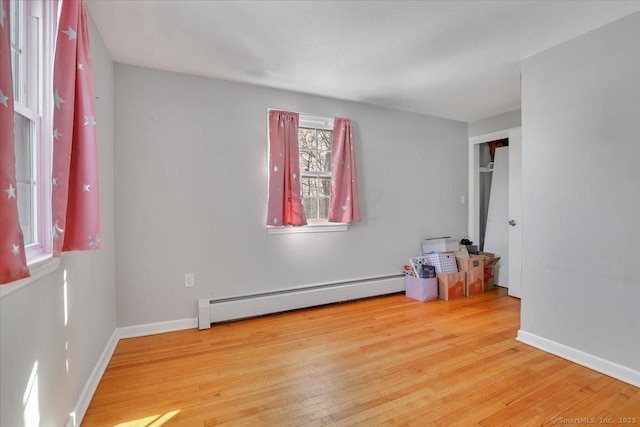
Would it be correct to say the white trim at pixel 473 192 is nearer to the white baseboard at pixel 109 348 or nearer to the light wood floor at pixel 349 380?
the light wood floor at pixel 349 380

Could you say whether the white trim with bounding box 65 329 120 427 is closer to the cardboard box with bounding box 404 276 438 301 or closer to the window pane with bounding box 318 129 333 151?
the window pane with bounding box 318 129 333 151

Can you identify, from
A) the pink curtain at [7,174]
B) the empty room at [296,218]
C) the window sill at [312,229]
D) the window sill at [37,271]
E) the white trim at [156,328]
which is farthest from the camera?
the window sill at [312,229]

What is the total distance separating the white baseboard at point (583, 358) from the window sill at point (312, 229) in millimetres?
1890

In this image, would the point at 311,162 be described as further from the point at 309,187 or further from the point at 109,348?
the point at 109,348

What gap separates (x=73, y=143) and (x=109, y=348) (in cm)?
162

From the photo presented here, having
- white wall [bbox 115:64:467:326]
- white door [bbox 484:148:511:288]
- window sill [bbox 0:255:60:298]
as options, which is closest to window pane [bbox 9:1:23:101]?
window sill [bbox 0:255:60:298]

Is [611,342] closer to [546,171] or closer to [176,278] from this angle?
[546,171]

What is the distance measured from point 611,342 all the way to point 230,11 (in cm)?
320

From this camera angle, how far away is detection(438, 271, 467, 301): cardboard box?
139 inches

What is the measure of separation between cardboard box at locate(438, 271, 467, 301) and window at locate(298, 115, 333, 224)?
1561 millimetres

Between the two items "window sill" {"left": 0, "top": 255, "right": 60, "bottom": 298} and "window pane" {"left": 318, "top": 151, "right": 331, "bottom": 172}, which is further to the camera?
"window pane" {"left": 318, "top": 151, "right": 331, "bottom": 172}

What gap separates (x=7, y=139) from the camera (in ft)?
2.65

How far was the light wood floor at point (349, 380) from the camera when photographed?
1.59m

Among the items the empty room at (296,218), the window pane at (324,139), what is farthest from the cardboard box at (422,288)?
the window pane at (324,139)
